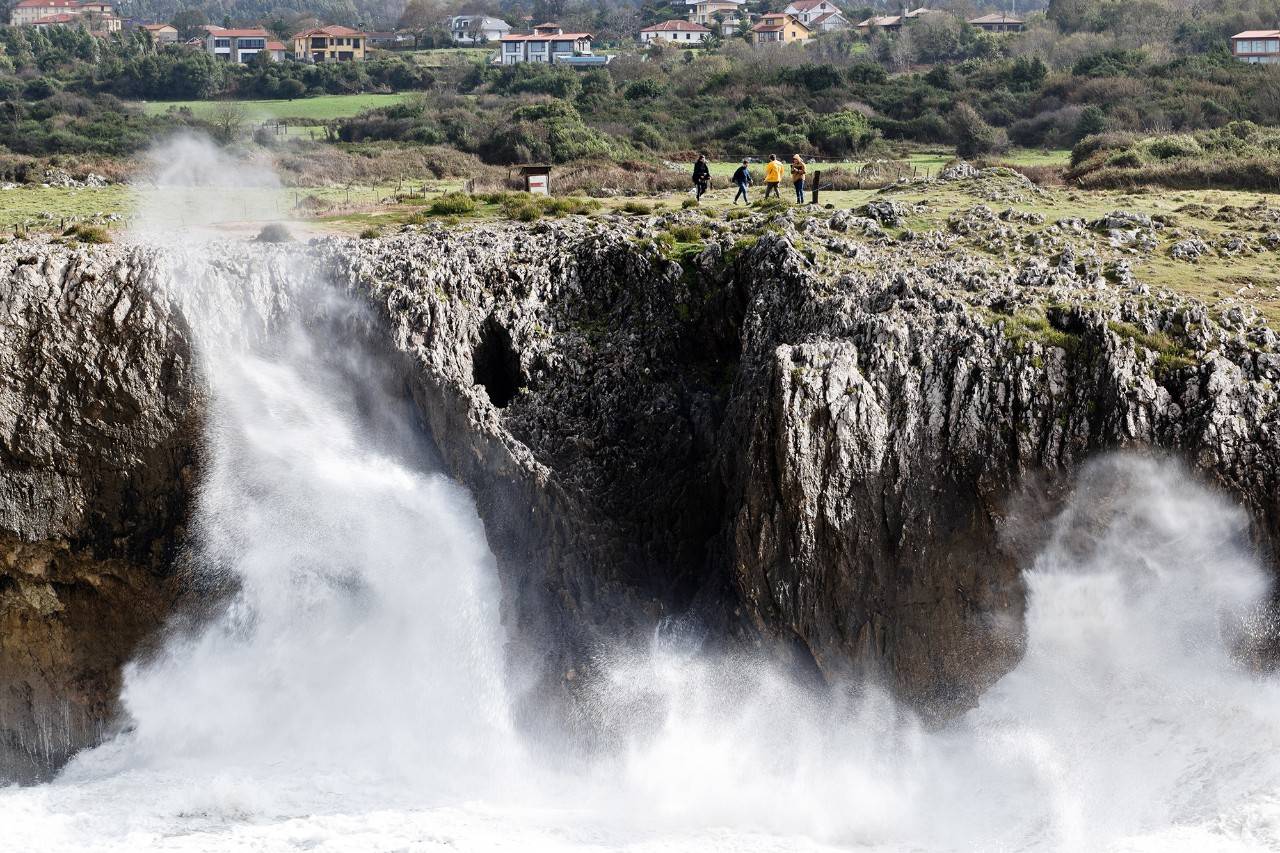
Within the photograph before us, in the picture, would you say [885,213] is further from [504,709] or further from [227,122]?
[227,122]

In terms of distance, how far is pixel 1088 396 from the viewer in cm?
2328

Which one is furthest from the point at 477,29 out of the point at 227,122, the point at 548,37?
the point at 227,122

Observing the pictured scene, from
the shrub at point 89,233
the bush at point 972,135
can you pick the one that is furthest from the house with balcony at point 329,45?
the shrub at point 89,233

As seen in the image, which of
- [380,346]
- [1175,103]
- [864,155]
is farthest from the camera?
[1175,103]

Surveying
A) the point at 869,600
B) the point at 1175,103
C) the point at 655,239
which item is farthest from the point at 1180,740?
the point at 1175,103

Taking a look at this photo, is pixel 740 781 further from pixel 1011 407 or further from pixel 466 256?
pixel 466 256

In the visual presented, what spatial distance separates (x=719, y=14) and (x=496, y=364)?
134302mm

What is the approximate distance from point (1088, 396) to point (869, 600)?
4.95m

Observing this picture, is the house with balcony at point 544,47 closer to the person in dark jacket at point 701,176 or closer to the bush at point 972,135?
the bush at point 972,135

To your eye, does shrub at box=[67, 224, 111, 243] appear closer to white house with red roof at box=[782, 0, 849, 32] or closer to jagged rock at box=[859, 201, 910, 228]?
jagged rock at box=[859, 201, 910, 228]

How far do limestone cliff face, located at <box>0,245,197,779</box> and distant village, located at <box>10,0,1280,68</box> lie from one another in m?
89.4

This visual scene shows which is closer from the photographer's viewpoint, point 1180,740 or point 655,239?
point 1180,740

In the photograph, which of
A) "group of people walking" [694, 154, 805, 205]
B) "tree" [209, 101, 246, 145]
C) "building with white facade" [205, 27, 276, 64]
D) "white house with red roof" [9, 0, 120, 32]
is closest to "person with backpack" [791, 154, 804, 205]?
"group of people walking" [694, 154, 805, 205]

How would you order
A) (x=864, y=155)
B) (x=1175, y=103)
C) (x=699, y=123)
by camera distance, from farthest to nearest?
(x=699, y=123) → (x=1175, y=103) → (x=864, y=155)
